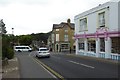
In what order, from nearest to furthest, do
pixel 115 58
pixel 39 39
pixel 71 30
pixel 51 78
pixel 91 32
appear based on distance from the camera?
1. pixel 51 78
2. pixel 115 58
3. pixel 91 32
4. pixel 71 30
5. pixel 39 39

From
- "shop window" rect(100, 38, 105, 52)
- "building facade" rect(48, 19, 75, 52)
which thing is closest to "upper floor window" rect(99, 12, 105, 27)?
"shop window" rect(100, 38, 105, 52)

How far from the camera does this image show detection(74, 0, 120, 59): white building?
115 ft

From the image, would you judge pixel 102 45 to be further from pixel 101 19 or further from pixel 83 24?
pixel 83 24

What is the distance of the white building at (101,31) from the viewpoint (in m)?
35.1

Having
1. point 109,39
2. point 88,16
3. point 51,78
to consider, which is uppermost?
point 88,16

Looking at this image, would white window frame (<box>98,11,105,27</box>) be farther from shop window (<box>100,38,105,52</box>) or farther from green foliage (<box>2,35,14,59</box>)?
green foliage (<box>2,35,14,59</box>)

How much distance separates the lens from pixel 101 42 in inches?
1582

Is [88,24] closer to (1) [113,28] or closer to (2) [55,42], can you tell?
(1) [113,28]

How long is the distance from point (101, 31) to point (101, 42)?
1.99 meters

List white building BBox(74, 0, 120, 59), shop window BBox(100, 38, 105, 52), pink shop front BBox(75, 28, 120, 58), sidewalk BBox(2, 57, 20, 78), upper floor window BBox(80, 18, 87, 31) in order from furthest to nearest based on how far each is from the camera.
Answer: upper floor window BBox(80, 18, 87, 31) → shop window BBox(100, 38, 105, 52) → pink shop front BBox(75, 28, 120, 58) → white building BBox(74, 0, 120, 59) → sidewalk BBox(2, 57, 20, 78)

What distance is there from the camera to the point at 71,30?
306 feet

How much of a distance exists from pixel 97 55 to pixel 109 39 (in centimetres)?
493


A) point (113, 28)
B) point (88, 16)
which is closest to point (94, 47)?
point (88, 16)

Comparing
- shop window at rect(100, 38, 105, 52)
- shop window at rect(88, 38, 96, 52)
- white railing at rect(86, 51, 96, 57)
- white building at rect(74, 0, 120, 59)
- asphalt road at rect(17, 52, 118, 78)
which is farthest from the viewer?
shop window at rect(88, 38, 96, 52)
